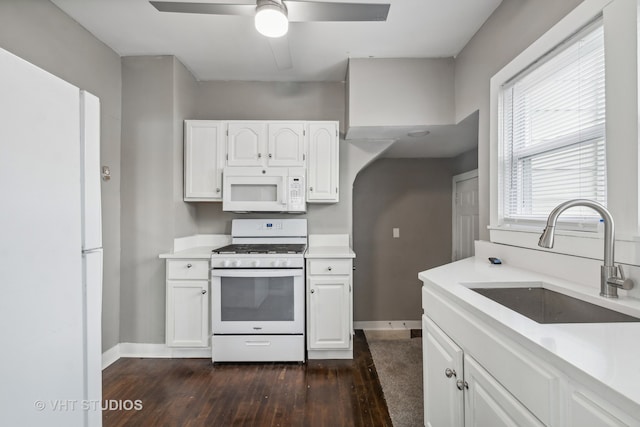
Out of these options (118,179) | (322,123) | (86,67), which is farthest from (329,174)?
(86,67)

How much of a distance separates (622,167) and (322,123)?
2.12m

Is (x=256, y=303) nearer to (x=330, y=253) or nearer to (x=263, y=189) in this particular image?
(x=330, y=253)

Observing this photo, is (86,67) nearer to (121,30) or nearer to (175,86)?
(121,30)

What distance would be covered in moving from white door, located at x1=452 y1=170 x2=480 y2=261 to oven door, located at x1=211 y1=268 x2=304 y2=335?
1.96m

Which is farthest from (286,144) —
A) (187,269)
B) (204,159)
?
(187,269)

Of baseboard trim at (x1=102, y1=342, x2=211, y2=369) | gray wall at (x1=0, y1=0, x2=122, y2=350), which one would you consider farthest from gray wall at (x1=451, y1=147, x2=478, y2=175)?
gray wall at (x1=0, y1=0, x2=122, y2=350)

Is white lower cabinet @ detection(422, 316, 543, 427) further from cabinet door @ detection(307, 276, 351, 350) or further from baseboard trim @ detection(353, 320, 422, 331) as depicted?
baseboard trim @ detection(353, 320, 422, 331)

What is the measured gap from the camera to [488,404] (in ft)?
3.22

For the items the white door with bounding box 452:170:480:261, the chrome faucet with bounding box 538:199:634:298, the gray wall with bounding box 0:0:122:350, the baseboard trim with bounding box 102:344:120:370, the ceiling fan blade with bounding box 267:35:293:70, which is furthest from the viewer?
the white door with bounding box 452:170:480:261

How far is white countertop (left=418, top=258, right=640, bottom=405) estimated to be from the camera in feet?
1.97

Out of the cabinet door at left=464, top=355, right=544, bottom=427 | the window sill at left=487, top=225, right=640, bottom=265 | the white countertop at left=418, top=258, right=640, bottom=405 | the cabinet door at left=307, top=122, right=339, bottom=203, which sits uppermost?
the cabinet door at left=307, top=122, right=339, bottom=203

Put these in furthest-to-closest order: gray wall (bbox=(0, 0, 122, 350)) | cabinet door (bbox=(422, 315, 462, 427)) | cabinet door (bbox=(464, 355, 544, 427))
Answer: gray wall (bbox=(0, 0, 122, 350)), cabinet door (bbox=(422, 315, 462, 427)), cabinet door (bbox=(464, 355, 544, 427))

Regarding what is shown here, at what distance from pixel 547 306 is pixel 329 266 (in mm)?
1550

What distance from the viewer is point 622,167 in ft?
3.67
